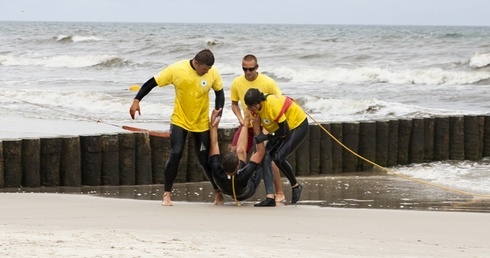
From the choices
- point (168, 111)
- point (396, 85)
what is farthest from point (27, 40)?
point (168, 111)

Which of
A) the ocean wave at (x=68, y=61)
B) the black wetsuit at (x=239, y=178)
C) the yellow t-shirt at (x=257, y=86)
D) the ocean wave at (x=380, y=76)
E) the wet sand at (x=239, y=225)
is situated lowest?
the wet sand at (x=239, y=225)

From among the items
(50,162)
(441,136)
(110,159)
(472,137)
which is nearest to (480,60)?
(472,137)

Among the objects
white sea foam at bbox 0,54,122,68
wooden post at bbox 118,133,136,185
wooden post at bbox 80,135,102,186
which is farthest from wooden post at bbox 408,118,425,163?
white sea foam at bbox 0,54,122,68

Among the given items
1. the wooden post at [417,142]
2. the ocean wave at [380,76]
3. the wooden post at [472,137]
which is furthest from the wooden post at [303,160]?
the ocean wave at [380,76]

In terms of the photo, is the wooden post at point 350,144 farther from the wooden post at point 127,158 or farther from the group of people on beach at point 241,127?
the group of people on beach at point 241,127

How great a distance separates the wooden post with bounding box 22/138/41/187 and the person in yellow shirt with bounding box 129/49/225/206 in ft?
9.77

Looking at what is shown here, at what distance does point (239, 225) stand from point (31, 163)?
5081 mm

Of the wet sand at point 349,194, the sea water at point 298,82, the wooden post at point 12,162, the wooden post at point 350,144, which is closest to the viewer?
the wet sand at point 349,194

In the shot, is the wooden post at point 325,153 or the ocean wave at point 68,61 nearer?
the wooden post at point 325,153

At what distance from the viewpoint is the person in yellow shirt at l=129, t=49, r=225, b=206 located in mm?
10547

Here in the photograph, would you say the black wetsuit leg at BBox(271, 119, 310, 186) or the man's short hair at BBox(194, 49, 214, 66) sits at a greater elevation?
the man's short hair at BBox(194, 49, 214, 66)

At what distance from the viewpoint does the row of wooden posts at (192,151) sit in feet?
43.1

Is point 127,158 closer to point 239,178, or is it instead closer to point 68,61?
point 239,178

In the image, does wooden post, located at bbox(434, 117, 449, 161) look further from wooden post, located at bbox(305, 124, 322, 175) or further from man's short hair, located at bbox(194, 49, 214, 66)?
man's short hair, located at bbox(194, 49, 214, 66)
